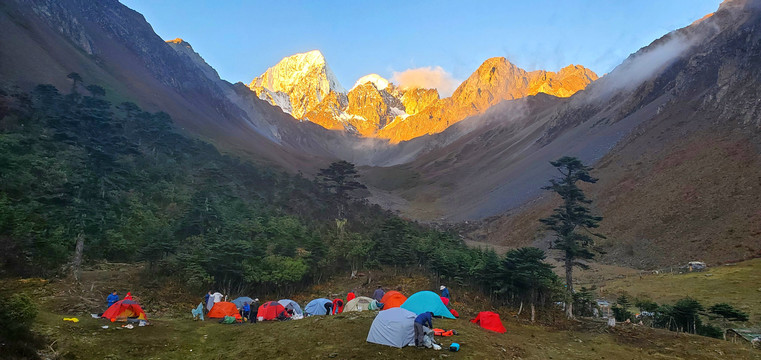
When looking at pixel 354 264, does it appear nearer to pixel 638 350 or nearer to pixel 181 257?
pixel 181 257

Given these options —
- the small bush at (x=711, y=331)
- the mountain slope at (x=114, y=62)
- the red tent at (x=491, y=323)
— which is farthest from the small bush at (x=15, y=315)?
the mountain slope at (x=114, y=62)

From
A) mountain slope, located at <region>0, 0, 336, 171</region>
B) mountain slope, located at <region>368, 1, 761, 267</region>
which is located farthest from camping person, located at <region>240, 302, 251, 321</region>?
mountain slope, located at <region>0, 0, 336, 171</region>

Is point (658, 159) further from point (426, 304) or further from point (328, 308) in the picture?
point (328, 308)

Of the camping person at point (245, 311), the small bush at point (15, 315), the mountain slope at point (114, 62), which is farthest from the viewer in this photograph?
the mountain slope at point (114, 62)

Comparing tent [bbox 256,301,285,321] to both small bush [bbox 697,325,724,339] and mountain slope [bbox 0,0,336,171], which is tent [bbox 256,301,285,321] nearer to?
small bush [bbox 697,325,724,339]

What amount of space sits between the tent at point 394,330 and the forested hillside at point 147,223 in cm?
1038

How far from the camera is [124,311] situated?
49.8ft

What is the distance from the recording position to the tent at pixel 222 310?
18.0 m

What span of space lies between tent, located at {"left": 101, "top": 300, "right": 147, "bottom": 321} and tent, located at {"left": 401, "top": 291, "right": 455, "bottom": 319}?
1010 cm

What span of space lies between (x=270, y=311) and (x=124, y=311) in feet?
18.4

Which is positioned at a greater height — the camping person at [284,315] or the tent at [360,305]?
the tent at [360,305]

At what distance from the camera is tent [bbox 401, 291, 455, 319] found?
16566 mm

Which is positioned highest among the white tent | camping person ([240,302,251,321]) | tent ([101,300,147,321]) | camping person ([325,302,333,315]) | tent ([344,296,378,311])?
tent ([344,296,378,311])

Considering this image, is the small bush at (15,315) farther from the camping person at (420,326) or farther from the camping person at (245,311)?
the camping person at (420,326)
